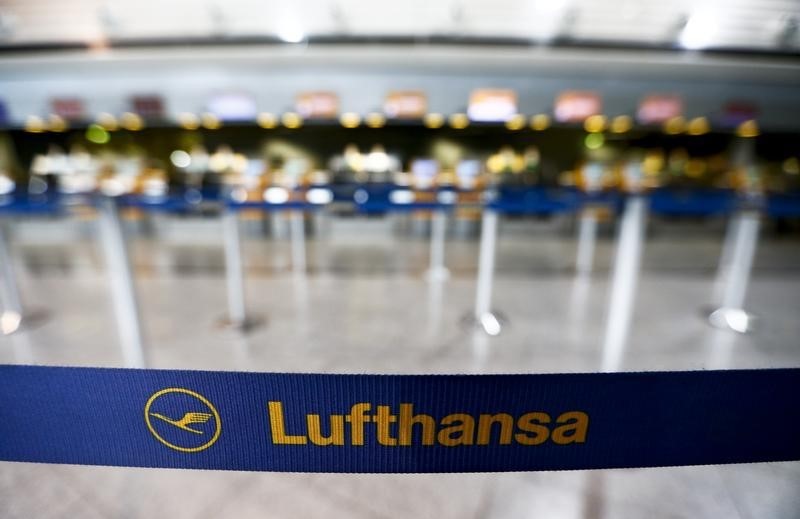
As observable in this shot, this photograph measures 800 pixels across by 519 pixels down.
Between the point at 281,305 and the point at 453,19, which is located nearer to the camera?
the point at 281,305

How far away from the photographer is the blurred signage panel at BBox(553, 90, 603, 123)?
22.8 feet

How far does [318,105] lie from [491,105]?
3.09 metres

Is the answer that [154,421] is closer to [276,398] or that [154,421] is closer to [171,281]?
→ [276,398]

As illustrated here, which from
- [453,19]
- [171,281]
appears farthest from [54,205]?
[453,19]

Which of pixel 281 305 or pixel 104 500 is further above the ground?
pixel 104 500

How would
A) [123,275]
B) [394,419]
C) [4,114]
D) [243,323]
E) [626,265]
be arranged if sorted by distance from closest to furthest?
[394,419] → [123,275] → [626,265] → [243,323] → [4,114]

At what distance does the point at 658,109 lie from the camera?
7094 millimetres

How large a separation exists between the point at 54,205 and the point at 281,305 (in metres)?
1.76

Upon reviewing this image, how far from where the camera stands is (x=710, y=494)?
5.26ft

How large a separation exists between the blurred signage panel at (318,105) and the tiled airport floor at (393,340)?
2352 mm

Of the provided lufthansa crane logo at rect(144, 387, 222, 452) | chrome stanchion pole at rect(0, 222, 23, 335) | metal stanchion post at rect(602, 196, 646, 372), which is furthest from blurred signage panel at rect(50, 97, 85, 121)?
metal stanchion post at rect(602, 196, 646, 372)

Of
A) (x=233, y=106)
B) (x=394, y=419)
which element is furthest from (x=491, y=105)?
(x=394, y=419)

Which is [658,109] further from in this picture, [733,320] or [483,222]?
[483,222]

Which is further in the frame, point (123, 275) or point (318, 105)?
point (318, 105)
